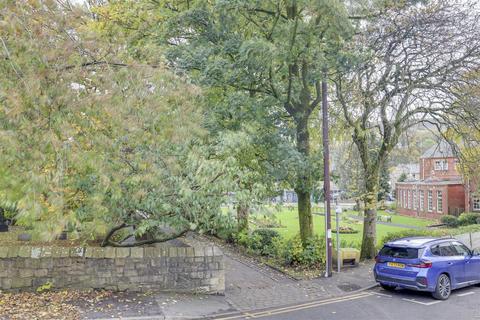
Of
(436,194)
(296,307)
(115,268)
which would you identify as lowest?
(296,307)

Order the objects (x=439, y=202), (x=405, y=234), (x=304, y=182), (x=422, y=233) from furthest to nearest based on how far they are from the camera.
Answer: (x=439, y=202) < (x=422, y=233) < (x=405, y=234) < (x=304, y=182)

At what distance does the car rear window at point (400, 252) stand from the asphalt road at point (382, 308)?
1.08m

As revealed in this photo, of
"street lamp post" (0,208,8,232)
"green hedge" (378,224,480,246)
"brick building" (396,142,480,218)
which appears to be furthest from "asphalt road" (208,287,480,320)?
"brick building" (396,142,480,218)

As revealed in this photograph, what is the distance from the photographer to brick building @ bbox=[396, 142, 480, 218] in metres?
38.5

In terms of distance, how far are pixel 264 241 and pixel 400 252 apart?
6.90m

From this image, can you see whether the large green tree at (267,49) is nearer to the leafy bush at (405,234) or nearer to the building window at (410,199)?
the leafy bush at (405,234)

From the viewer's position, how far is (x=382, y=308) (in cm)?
1034

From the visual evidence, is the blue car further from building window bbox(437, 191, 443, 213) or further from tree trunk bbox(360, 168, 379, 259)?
building window bbox(437, 191, 443, 213)

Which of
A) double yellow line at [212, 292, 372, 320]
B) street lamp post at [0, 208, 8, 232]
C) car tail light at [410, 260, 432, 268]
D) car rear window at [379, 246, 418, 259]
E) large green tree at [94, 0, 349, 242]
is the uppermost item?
large green tree at [94, 0, 349, 242]

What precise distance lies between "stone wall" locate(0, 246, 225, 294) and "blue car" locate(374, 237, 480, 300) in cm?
462

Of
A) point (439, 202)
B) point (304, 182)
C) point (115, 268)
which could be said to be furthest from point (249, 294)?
point (439, 202)

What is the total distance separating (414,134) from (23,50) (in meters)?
17.3

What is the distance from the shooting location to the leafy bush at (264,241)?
669 inches

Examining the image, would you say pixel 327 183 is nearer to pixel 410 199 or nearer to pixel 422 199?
pixel 422 199
